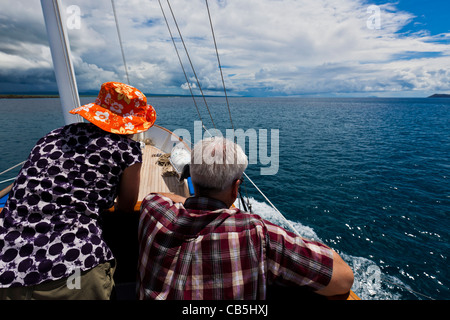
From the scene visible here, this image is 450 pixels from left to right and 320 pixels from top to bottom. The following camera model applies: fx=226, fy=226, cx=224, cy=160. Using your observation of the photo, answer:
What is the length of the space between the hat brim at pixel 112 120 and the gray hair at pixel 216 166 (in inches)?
21.3

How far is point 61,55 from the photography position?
299 centimetres

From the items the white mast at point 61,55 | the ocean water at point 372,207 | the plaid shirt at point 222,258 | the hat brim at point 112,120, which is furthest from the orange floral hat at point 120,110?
the ocean water at point 372,207

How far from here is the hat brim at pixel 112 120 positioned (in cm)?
132

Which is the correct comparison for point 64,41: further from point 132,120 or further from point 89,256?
point 89,256

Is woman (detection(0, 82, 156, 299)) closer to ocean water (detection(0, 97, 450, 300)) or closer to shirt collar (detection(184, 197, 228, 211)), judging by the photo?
shirt collar (detection(184, 197, 228, 211))

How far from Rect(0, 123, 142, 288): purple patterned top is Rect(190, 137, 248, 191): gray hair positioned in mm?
434

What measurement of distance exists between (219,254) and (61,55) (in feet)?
11.3

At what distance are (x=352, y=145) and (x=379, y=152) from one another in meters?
2.18

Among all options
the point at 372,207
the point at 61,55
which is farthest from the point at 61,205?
the point at 372,207

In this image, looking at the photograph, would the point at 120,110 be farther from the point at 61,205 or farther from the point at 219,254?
the point at 219,254

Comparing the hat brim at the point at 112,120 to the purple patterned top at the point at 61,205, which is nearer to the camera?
the purple patterned top at the point at 61,205

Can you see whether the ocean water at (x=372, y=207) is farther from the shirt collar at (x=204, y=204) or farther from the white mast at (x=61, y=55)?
the white mast at (x=61, y=55)

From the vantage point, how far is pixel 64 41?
293cm
